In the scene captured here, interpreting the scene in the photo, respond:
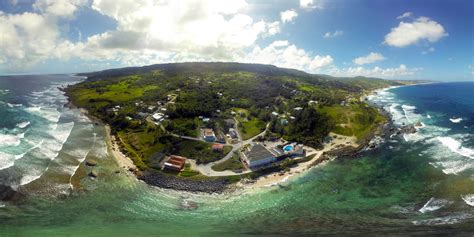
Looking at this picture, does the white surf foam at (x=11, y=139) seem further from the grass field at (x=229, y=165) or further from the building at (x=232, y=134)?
the building at (x=232, y=134)

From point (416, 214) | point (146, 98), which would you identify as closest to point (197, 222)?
point (416, 214)

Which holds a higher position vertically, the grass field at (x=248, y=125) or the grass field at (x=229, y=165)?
the grass field at (x=248, y=125)

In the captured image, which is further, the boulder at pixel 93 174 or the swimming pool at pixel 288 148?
the swimming pool at pixel 288 148

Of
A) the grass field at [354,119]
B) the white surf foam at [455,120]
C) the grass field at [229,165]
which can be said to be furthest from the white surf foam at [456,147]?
the grass field at [229,165]

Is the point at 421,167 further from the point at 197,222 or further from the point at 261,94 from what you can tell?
the point at 261,94

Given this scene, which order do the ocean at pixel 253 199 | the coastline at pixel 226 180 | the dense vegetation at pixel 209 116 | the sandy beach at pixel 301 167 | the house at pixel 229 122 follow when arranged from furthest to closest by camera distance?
the house at pixel 229 122 < the dense vegetation at pixel 209 116 < the sandy beach at pixel 301 167 < the coastline at pixel 226 180 < the ocean at pixel 253 199

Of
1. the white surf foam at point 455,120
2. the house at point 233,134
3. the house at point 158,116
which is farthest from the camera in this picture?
the white surf foam at point 455,120

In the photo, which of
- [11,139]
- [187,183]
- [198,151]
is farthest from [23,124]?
[187,183]
